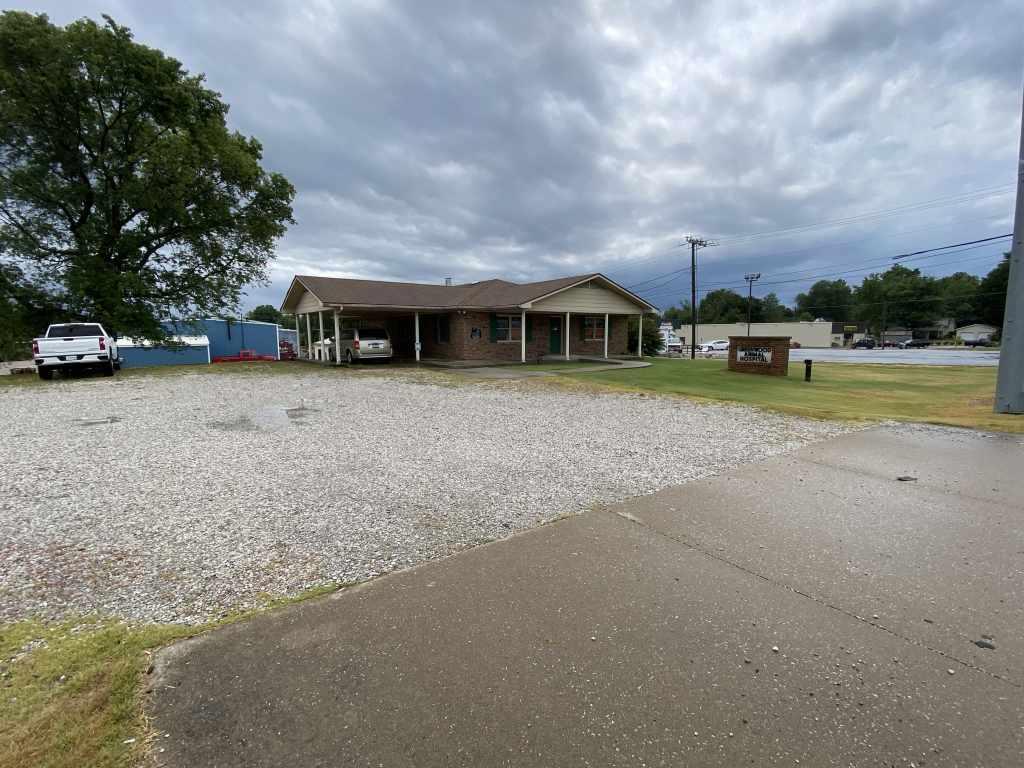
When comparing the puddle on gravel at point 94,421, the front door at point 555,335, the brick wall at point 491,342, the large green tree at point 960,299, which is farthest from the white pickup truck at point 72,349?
the large green tree at point 960,299

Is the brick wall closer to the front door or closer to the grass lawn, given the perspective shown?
the front door

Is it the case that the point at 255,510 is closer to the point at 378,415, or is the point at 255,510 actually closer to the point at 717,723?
the point at 717,723

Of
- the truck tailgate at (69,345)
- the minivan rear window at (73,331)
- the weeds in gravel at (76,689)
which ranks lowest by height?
the weeds in gravel at (76,689)

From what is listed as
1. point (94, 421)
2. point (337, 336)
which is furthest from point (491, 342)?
point (94, 421)

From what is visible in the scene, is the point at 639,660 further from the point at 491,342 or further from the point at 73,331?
the point at 491,342

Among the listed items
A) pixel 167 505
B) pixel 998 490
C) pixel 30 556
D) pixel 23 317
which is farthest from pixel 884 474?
pixel 23 317

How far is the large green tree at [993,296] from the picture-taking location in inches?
2940

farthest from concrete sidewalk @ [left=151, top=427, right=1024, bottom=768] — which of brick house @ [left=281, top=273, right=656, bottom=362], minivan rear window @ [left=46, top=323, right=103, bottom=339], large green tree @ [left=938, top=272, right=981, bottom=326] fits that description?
large green tree @ [left=938, top=272, right=981, bottom=326]

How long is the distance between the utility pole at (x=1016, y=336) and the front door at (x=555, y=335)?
16042mm

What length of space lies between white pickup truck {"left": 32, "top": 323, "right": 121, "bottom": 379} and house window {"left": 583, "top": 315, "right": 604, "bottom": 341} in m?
19.3

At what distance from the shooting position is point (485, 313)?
21.1 meters

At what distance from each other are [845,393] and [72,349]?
2276 cm

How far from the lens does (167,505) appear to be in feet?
13.4

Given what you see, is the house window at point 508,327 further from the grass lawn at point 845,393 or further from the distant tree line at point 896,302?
the distant tree line at point 896,302
